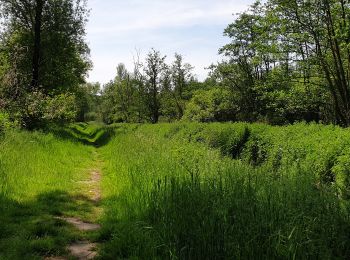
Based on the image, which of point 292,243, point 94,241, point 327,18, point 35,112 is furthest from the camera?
point 35,112

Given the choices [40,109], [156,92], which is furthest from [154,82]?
[40,109]

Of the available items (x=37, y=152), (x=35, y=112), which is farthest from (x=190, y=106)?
(x=37, y=152)

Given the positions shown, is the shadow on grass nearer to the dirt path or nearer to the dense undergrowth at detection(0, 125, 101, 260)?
the dense undergrowth at detection(0, 125, 101, 260)

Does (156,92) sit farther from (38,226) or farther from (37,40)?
(38,226)

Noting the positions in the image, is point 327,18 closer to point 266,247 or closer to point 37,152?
point 37,152

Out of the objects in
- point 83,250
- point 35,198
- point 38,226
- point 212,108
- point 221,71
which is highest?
point 221,71

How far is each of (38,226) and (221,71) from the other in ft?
136

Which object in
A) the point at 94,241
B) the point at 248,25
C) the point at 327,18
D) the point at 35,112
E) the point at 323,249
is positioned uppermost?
the point at 248,25

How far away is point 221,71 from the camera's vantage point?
4612cm

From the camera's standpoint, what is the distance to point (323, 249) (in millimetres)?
4324

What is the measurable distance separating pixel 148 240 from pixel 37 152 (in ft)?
28.3

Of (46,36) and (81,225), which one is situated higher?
(46,36)

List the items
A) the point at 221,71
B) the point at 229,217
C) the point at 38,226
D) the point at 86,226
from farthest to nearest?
the point at 221,71, the point at 86,226, the point at 38,226, the point at 229,217

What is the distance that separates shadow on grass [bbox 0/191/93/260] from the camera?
566 centimetres
